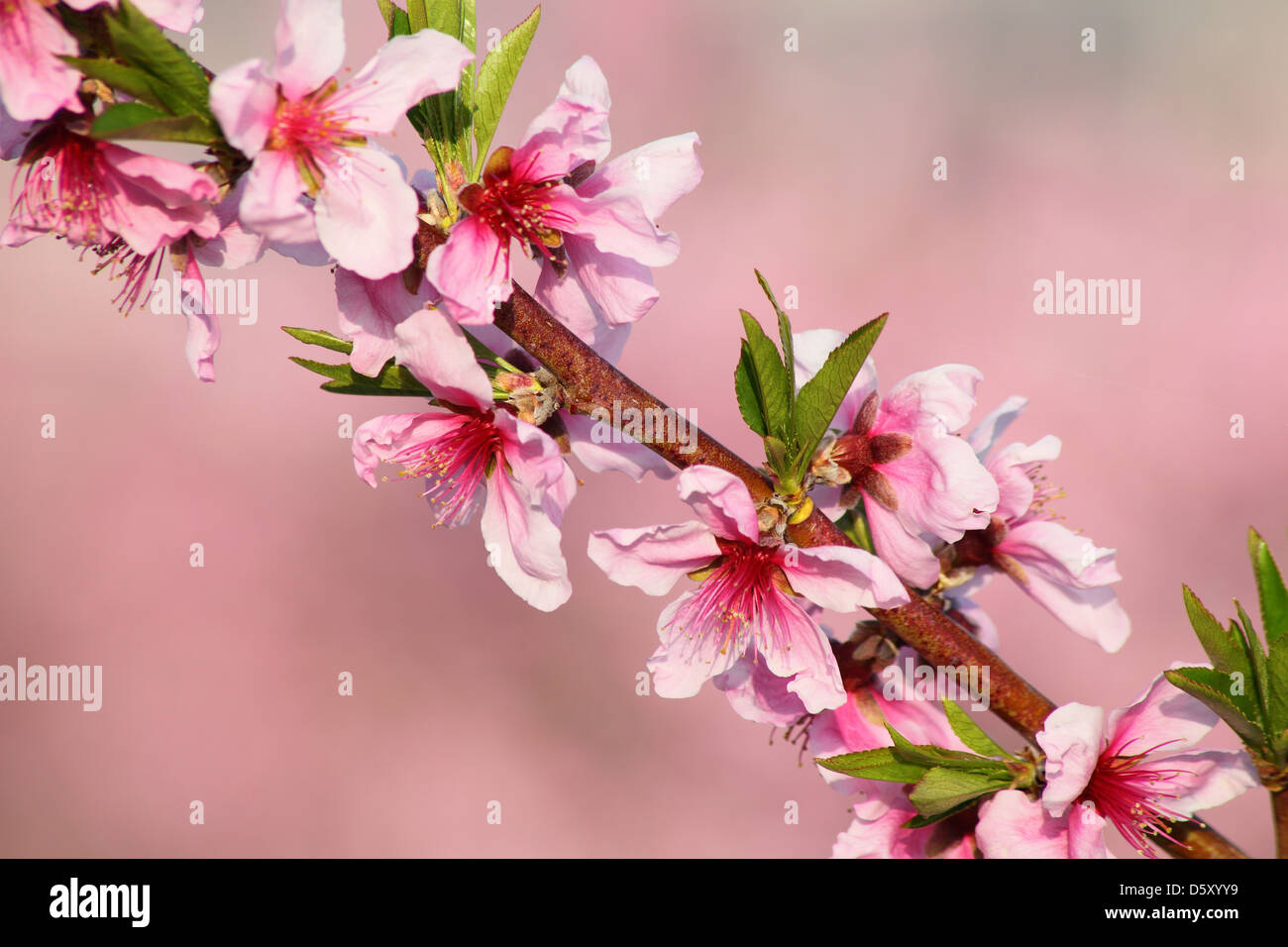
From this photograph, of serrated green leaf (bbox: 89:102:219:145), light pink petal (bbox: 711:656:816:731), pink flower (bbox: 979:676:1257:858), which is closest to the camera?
serrated green leaf (bbox: 89:102:219:145)

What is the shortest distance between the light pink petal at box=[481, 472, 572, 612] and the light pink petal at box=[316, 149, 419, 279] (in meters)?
0.26

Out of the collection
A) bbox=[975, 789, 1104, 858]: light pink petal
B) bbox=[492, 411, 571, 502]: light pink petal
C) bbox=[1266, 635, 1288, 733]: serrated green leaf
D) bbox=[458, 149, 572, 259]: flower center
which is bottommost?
bbox=[975, 789, 1104, 858]: light pink petal

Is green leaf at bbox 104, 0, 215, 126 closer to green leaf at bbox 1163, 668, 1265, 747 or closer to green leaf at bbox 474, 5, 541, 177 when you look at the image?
green leaf at bbox 474, 5, 541, 177

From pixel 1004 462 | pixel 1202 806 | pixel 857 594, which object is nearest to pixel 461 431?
pixel 857 594

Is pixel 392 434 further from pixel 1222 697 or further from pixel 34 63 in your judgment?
pixel 1222 697

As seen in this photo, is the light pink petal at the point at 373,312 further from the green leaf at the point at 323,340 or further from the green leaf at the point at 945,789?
the green leaf at the point at 945,789

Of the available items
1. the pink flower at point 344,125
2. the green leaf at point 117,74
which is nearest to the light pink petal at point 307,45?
the pink flower at point 344,125

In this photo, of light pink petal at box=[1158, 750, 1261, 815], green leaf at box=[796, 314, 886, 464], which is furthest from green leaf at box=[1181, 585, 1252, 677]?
green leaf at box=[796, 314, 886, 464]

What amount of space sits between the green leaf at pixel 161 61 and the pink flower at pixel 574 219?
0.76ft

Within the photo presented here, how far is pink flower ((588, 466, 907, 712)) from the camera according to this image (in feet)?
2.96

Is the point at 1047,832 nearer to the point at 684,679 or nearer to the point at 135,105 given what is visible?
the point at 684,679

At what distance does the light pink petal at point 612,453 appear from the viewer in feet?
3.28

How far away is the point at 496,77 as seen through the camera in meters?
0.99
